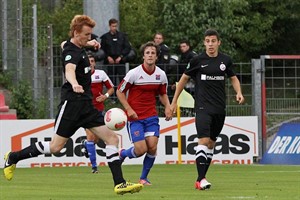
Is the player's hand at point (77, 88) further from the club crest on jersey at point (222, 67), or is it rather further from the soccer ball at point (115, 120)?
the club crest on jersey at point (222, 67)

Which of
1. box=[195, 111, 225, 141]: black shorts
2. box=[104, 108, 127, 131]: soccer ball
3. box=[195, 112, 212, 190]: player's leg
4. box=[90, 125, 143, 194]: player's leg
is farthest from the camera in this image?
box=[195, 111, 225, 141]: black shorts

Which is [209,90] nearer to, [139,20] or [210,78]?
[210,78]

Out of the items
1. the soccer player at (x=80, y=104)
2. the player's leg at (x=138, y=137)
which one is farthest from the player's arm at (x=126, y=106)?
the soccer player at (x=80, y=104)

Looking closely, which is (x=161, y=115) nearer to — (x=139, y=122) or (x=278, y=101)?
(x=278, y=101)

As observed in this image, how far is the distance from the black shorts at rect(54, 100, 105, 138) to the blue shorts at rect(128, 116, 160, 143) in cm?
292

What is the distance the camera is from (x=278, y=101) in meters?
26.0

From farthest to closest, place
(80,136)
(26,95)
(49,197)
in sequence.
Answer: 1. (26,95)
2. (80,136)
3. (49,197)

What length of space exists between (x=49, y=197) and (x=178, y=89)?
10.2 ft

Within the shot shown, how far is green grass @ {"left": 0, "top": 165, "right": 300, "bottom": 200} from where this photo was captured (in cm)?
1491

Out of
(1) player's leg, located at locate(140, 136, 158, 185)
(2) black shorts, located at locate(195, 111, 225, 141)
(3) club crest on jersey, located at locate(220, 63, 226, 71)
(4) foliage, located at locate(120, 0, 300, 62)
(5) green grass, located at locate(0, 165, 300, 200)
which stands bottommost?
(5) green grass, located at locate(0, 165, 300, 200)

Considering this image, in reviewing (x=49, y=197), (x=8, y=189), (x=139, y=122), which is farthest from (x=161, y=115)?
(x=49, y=197)

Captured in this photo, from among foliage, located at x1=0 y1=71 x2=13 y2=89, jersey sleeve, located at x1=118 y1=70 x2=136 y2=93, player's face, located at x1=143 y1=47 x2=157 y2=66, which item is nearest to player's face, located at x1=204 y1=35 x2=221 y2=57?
player's face, located at x1=143 y1=47 x2=157 y2=66

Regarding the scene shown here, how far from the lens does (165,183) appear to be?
17969mm

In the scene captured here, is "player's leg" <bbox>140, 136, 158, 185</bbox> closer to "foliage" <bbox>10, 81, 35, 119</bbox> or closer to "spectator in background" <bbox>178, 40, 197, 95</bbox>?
"spectator in background" <bbox>178, 40, 197, 95</bbox>
